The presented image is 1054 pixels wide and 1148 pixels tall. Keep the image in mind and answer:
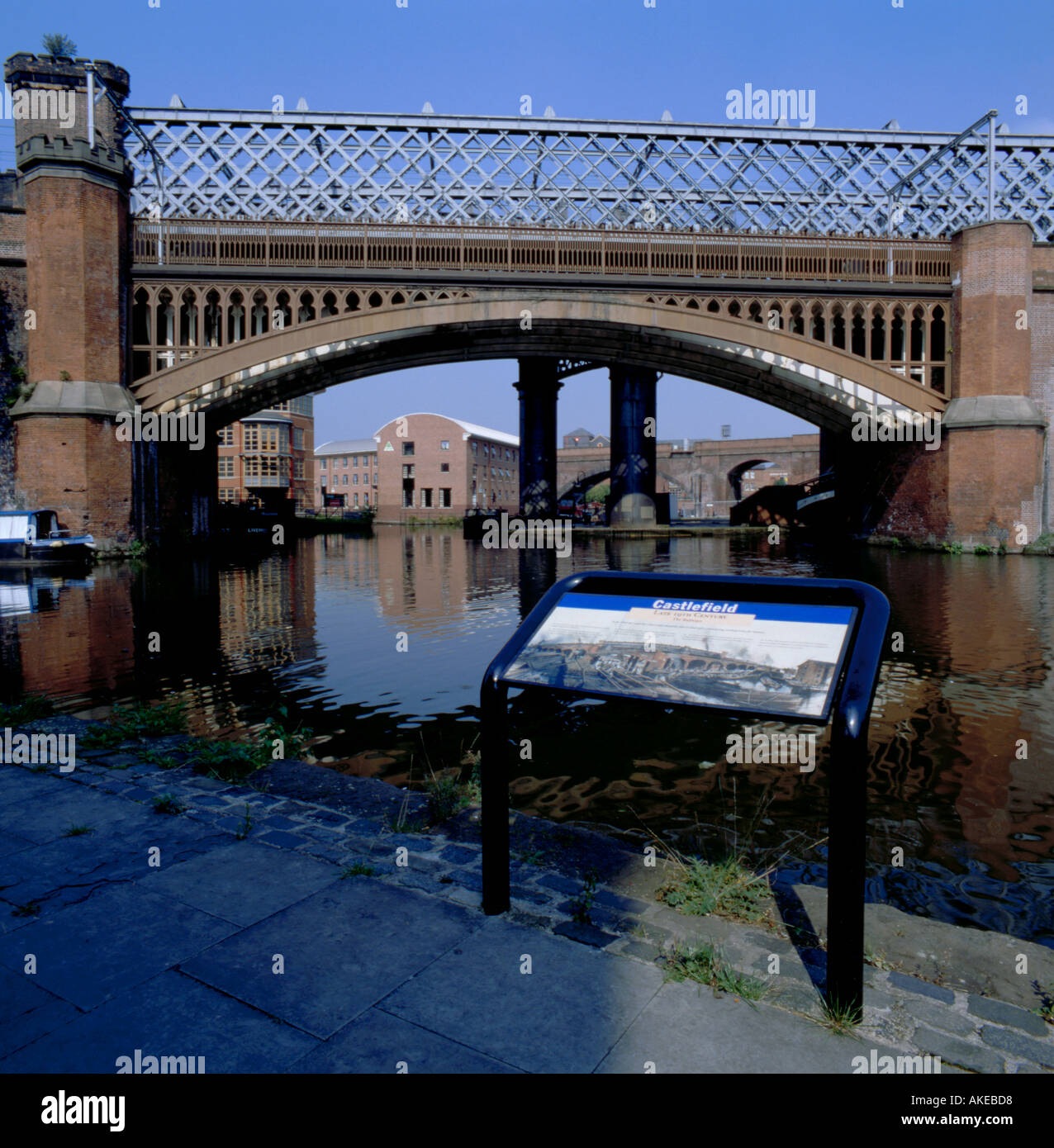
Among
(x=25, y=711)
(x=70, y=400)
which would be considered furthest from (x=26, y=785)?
(x=70, y=400)

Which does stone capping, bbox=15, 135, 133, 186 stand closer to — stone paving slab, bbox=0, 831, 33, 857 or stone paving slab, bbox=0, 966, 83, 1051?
stone paving slab, bbox=0, 831, 33, 857

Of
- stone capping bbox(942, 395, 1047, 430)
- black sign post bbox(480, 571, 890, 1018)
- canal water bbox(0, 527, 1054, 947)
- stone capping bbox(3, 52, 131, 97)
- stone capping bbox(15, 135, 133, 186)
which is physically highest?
stone capping bbox(3, 52, 131, 97)

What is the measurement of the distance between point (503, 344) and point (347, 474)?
212 ft

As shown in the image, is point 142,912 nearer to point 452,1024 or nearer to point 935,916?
point 452,1024

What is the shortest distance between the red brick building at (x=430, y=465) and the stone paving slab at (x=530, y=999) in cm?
A: 7722

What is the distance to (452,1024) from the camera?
2.58 m

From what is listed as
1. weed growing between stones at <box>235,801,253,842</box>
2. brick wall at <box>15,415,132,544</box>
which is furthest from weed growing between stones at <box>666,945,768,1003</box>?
brick wall at <box>15,415,132,544</box>

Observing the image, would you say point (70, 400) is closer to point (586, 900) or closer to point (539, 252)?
point (539, 252)

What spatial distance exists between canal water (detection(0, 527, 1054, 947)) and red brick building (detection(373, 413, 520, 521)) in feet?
214

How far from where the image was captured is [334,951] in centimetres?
303

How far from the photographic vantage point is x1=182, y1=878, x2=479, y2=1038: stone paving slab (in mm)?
2730
